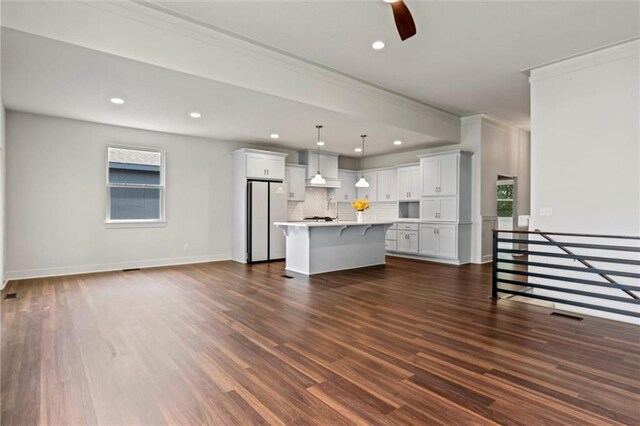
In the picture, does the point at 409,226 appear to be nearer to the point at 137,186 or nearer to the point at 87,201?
the point at 137,186

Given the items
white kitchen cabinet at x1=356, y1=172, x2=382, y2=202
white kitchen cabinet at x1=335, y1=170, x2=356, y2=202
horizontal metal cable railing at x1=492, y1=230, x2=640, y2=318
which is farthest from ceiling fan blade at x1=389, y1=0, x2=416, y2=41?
white kitchen cabinet at x1=335, y1=170, x2=356, y2=202

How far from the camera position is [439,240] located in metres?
7.62

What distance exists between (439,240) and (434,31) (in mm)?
4840

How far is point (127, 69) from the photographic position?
12.3ft

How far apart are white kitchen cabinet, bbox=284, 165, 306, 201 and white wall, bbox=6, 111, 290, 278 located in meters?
1.61

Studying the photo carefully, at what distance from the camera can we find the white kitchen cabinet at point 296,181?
8406 mm

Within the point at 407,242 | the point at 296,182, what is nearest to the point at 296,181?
the point at 296,182

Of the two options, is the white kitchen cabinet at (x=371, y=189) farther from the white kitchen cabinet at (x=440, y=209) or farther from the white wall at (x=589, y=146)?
the white wall at (x=589, y=146)

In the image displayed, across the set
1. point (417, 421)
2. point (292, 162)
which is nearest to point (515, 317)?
point (417, 421)

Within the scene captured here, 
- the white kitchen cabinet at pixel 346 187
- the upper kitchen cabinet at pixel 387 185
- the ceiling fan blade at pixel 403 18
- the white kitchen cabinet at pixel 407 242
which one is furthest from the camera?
the white kitchen cabinet at pixel 346 187

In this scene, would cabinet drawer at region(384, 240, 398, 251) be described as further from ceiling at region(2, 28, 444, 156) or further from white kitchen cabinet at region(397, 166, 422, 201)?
ceiling at region(2, 28, 444, 156)

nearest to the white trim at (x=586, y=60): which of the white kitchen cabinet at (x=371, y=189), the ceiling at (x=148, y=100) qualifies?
the ceiling at (x=148, y=100)

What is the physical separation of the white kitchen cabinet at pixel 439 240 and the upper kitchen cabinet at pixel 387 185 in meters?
1.49

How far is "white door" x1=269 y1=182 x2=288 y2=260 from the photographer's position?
770cm
